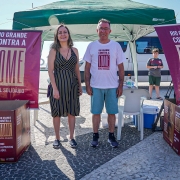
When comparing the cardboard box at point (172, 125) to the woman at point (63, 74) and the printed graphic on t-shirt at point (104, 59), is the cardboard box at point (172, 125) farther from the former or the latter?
the woman at point (63, 74)

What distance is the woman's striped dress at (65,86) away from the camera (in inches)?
129

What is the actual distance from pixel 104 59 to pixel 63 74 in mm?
620

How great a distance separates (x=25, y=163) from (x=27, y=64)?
1422mm

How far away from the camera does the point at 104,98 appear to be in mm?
3496

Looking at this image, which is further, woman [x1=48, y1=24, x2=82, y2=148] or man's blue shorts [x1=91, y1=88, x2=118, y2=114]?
man's blue shorts [x1=91, y1=88, x2=118, y2=114]

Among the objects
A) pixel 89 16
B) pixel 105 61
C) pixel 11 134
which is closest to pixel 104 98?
→ pixel 105 61

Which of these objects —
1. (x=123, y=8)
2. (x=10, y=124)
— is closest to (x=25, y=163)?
(x=10, y=124)

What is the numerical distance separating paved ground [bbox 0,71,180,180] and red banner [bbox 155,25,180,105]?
0.87 m

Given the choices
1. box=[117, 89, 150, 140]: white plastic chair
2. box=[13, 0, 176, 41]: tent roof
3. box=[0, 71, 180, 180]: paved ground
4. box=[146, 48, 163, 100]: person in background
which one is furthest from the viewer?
box=[146, 48, 163, 100]: person in background

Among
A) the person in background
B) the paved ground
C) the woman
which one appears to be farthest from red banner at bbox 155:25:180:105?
the person in background

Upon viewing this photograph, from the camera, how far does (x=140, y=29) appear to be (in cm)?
557

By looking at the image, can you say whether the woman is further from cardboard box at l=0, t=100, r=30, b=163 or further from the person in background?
the person in background

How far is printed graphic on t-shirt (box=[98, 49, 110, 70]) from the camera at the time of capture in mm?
3295

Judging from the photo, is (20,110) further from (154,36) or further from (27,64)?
(154,36)
